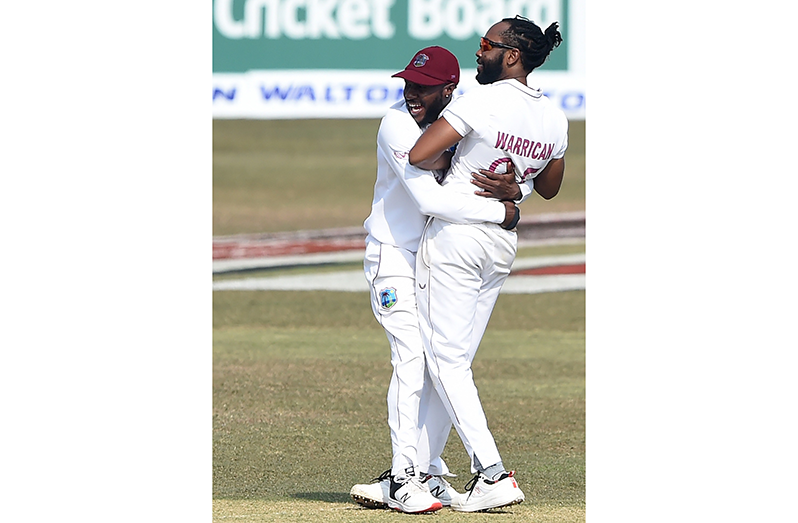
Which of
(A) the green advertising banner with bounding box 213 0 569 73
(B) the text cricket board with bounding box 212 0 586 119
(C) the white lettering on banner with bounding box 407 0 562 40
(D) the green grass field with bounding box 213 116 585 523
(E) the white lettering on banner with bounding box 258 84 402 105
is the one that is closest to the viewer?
(D) the green grass field with bounding box 213 116 585 523

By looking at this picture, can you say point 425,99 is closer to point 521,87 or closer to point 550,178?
point 521,87

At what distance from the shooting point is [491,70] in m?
4.57

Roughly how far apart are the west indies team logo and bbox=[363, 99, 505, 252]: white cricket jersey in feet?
0.65

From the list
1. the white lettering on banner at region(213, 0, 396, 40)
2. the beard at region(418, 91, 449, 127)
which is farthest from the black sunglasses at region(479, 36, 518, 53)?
the white lettering on banner at region(213, 0, 396, 40)

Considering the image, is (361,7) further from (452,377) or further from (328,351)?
(452,377)

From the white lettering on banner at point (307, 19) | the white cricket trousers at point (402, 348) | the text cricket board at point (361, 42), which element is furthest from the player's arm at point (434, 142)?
the white lettering on banner at point (307, 19)

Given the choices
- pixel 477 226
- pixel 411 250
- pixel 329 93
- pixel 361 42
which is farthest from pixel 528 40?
pixel 329 93

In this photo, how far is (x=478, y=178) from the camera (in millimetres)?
4602

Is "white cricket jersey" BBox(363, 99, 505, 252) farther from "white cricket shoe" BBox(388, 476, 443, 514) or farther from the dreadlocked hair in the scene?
"white cricket shoe" BBox(388, 476, 443, 514)

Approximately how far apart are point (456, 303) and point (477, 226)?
1.06ft

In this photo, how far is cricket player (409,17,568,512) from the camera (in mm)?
4461

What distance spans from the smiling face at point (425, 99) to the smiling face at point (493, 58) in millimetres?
158
